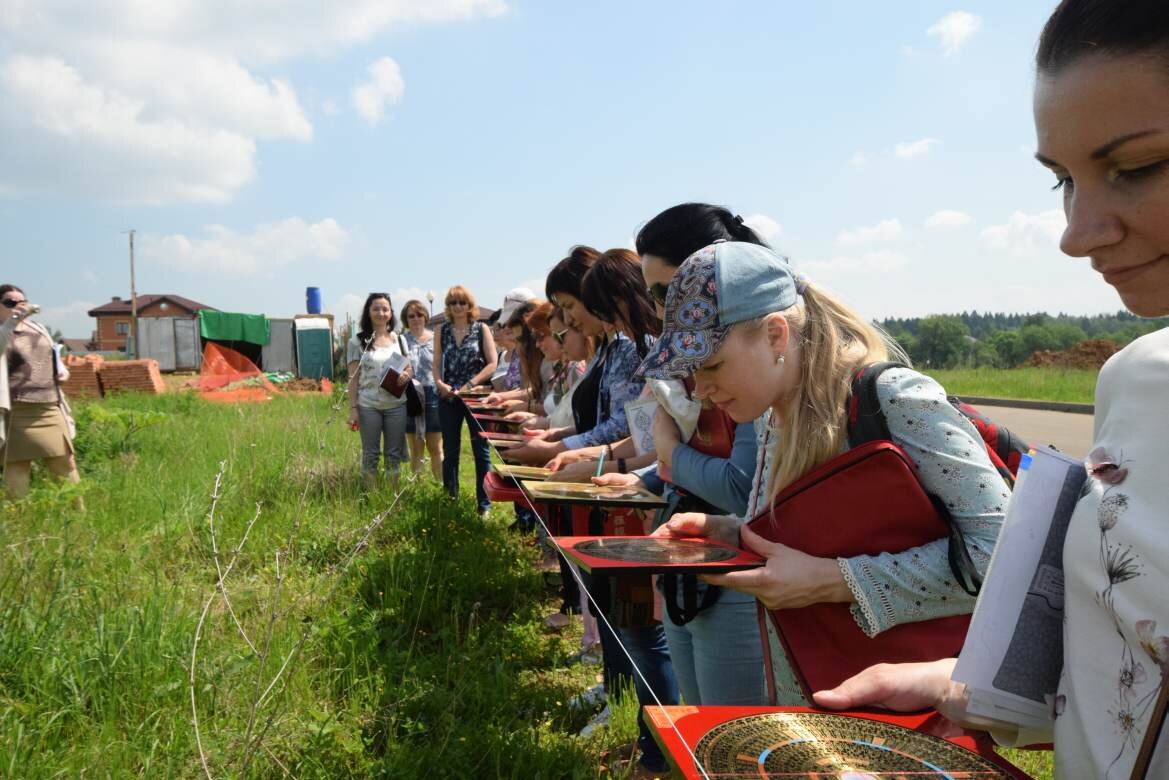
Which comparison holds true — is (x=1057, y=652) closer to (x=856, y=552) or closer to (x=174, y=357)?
(x=856, y=552)

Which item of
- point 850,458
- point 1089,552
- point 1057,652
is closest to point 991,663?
point 1057,652

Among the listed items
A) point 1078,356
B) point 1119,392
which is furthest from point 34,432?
point 1078,356

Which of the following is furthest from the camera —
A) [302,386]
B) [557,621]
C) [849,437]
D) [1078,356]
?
[1078,356]

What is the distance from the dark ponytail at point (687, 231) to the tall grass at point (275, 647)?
145cm

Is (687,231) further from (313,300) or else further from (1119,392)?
(313,300)

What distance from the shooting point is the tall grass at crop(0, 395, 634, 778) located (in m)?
2.64

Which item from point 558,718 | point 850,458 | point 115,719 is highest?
point 850,458

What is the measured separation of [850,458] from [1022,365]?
1202 inches

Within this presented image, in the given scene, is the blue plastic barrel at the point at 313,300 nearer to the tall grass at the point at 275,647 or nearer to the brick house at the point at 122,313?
the tall grass at the point at 275,647

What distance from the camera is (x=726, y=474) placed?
7.55ft

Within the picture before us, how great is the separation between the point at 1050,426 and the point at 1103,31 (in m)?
14.0

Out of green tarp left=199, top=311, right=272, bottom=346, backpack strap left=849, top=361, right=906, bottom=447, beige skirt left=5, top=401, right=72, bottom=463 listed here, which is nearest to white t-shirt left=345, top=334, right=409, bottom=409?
beige skirt left=5, top=401, right=72, bottom=463

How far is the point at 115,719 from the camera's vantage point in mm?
2699

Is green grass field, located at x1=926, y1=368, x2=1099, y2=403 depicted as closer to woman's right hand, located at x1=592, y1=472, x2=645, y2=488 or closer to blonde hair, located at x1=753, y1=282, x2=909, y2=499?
woman's right hand, located at x1=592, y1=472, x2=645, y2=488
